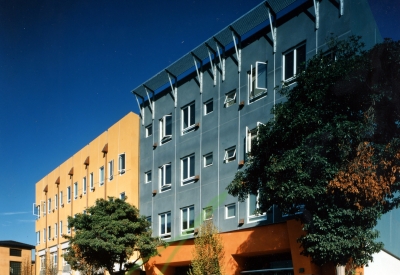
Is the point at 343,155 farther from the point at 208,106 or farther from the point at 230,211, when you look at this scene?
the point at 208,106

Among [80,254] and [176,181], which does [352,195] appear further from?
[80,254]

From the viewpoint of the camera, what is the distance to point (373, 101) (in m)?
15.2

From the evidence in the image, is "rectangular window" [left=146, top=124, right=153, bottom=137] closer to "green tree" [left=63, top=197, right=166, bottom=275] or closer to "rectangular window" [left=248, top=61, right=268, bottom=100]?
"green tree" [left=63, top=197, right=166, bottom=275]

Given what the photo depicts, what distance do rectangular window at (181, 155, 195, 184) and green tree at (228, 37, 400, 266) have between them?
12758mm

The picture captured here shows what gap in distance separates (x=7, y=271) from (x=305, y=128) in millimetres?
70058

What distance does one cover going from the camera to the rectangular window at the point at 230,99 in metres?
26.4

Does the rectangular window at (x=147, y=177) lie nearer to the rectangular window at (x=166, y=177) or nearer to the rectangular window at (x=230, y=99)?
the rectangular window at (x=166, y=177)

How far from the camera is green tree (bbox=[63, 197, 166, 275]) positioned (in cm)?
2700

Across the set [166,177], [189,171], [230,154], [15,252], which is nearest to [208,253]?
[230,154]

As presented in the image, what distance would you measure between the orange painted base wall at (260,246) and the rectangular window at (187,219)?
25.0 inches

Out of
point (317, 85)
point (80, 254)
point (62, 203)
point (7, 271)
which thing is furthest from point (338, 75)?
point (7, 271)

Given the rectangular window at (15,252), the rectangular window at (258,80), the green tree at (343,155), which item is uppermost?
the rectangular window at (258,80)

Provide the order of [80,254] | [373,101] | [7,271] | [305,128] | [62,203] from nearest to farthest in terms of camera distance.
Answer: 1. [373,101]
2. [305,128]
3. [80,254]
4. [62,203]
5. [7,271]

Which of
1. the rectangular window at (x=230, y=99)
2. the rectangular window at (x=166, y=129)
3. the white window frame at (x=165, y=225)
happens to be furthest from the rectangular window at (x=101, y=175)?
the rectangular window at (x=230, y=99)
